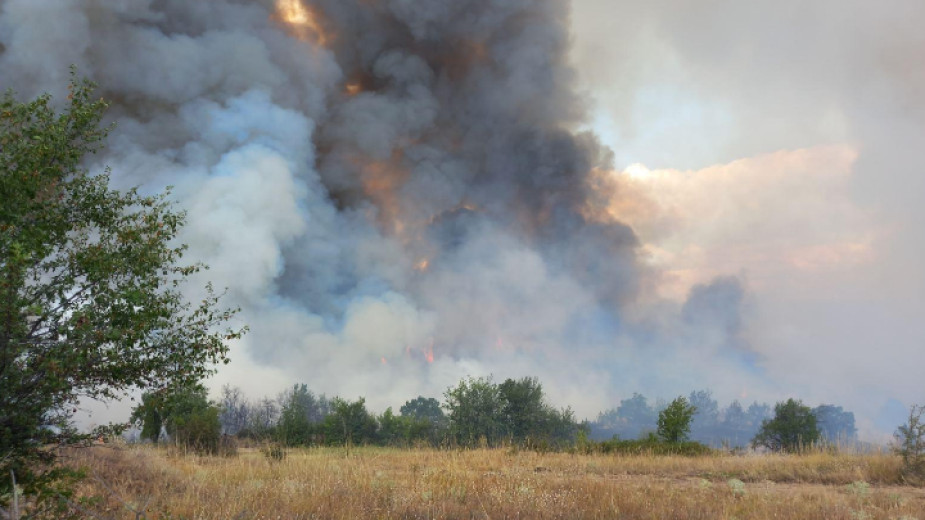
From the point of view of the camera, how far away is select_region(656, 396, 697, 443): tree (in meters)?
29.0

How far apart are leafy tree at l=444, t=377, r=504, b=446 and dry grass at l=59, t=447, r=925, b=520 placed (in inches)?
1591

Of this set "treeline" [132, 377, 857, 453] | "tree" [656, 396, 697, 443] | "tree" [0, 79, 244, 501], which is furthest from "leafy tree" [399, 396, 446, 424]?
"tree" [0, 79, 244, 501]

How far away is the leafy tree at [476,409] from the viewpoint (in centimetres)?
5616

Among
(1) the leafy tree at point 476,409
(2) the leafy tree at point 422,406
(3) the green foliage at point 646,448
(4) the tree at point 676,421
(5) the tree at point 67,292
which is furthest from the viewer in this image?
(2) the leafy tree at point 422,406

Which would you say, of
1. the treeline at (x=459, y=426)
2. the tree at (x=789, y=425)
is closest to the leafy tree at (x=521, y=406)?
the treeline at (x=459, y=426)

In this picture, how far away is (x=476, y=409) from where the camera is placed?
5828cm

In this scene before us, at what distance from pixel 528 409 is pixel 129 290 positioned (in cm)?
5907

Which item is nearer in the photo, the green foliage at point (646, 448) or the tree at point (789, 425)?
the green foliage at point (646, 448)

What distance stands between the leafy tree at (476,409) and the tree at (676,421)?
2789 cm

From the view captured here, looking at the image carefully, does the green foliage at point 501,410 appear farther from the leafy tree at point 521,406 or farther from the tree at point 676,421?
the tree at point 676,421

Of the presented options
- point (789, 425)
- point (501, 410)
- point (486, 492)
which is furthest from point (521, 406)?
point (486, 492)

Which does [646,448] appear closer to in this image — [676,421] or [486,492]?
[676,421]

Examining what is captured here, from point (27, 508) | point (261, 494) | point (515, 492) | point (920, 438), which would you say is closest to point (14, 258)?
point (27, 508)

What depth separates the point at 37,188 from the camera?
7594 mm
